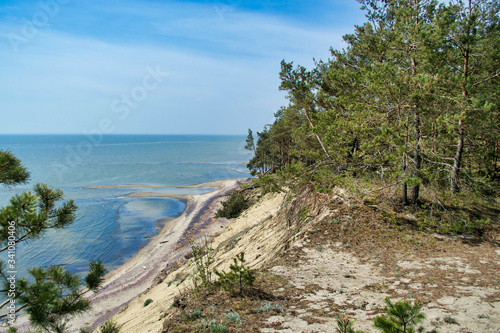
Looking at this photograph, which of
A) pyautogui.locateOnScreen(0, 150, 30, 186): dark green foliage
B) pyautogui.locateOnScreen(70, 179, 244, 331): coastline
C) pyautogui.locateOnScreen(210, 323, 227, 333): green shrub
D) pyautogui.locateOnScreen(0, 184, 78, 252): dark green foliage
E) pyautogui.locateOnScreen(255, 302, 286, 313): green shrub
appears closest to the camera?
pyautogui.locateOnScreen(0, 184, 78, 252): dark green foliage

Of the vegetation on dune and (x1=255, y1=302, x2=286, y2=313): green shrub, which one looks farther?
the vegetation on dune

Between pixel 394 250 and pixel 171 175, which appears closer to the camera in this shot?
pixel 394 250

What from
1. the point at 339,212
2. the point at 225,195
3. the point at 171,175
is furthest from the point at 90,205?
the point at 339,212

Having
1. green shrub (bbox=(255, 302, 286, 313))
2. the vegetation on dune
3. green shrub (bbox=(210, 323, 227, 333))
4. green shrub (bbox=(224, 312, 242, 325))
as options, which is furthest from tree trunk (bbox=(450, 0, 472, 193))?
green shrub (bbox=(210, 323, 227, 333))

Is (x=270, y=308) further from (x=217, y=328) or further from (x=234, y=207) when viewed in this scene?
(x=234, y=207)

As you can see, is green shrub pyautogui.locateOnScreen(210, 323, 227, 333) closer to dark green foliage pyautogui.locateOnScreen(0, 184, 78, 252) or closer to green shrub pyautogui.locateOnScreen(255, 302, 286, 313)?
green shrub pyautogui.locateOnScreen(255, 302, 286, 313)

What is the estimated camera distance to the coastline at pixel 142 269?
14836 mm

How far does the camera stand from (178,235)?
87.0 ft

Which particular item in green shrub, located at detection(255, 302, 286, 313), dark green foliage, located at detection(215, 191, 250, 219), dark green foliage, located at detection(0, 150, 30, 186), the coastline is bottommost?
the coastline

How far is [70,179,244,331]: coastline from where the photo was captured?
14.8m

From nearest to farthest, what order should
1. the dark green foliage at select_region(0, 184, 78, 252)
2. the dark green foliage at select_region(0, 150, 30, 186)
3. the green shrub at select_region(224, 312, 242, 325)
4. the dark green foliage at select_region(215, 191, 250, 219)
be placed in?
the dark green foliage at select_region(0, 184, 78, 252), the dark green foliage at select_region(0, 150, 30, 186), the green shrub at select_region(224, 312, 242, 325), the dark green foliage at select_region(215, 191, 250, 219)

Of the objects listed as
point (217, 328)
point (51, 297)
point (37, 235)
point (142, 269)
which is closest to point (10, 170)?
point (37, 235)

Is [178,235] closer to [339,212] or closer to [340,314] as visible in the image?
[339,212]

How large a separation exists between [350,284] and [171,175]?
66617 mm
